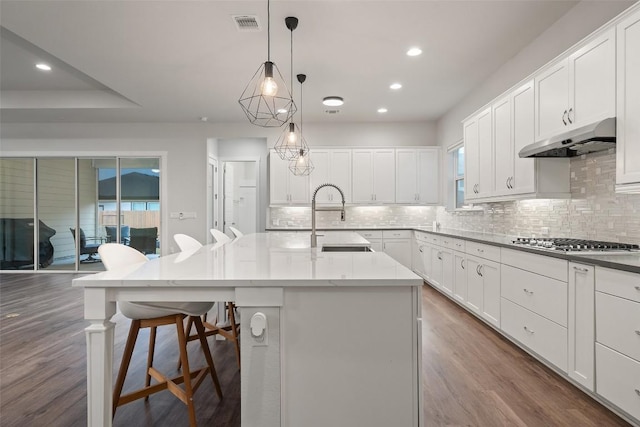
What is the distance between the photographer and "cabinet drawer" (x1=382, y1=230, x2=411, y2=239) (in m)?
6.08

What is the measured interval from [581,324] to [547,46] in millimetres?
2588

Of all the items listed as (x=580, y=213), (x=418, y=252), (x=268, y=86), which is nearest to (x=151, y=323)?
(x=268, y=86)

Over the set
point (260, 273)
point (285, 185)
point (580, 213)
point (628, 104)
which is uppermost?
point (628, 104)

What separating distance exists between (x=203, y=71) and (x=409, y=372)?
13.3 feet

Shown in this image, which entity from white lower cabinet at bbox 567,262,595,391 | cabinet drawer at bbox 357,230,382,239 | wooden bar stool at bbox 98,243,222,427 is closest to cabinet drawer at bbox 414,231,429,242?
cabinet drawer at bbox 357,230,382,239

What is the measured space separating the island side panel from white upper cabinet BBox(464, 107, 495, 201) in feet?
9.63

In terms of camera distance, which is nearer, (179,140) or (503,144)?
(503,144)

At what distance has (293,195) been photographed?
6.36m

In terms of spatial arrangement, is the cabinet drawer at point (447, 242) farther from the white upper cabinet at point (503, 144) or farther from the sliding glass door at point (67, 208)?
the sliding glass door at point (67, 208)

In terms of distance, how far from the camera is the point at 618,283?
1845 mm

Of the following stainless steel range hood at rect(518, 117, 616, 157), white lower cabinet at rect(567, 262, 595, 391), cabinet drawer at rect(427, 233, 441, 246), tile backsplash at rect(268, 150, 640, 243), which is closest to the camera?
white lower cabinet at rect(567, 262, 595, 391)

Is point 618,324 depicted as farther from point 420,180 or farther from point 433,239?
point 420,180

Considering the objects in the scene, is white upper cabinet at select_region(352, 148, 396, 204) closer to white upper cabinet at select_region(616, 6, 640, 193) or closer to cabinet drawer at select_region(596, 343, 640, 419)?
white upper cabinet at select_region(616, 6, 640, 193)

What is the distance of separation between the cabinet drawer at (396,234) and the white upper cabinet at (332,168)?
0.88 m
